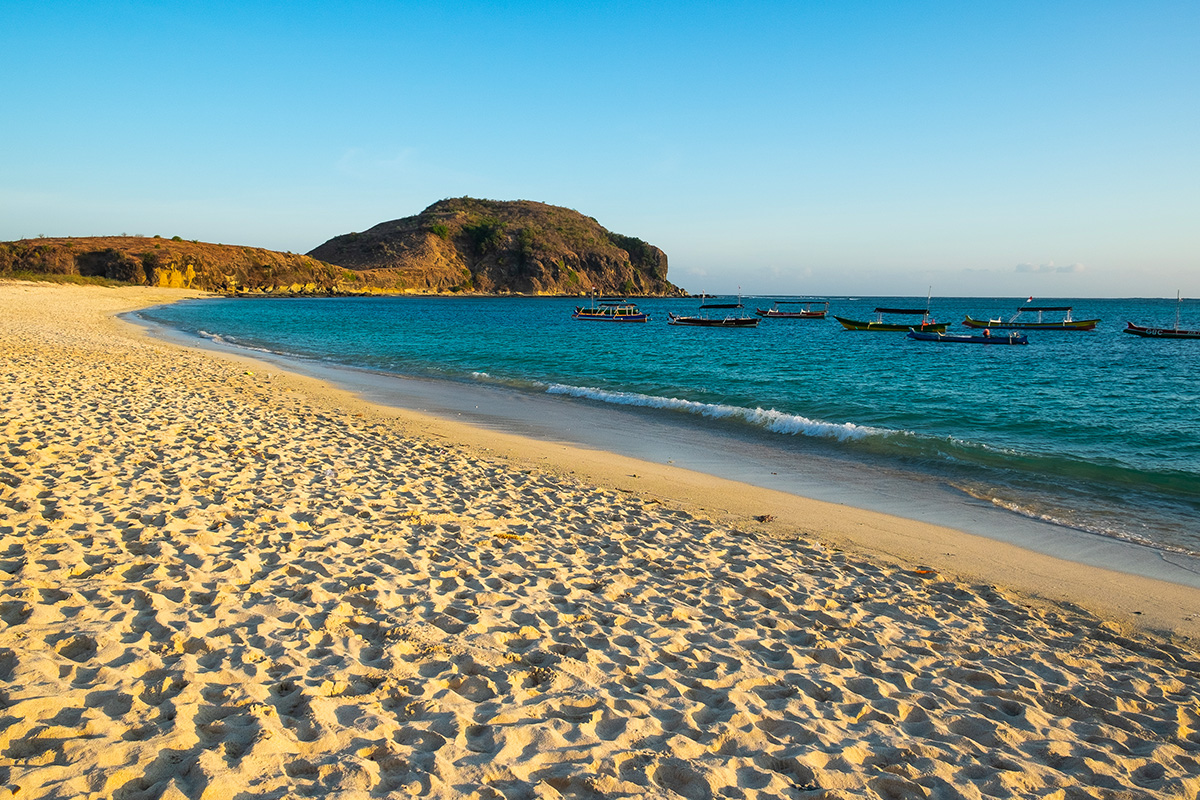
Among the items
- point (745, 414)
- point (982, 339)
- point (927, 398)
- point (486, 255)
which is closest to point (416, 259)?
point (486, 255)

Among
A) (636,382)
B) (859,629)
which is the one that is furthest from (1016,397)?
(859,629)

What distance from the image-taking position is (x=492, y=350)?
115 feet

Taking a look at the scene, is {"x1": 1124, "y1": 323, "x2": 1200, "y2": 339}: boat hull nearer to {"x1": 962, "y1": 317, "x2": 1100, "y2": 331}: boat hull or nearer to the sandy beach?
{"x1": 962, "y1": 317, "x2": 1100, "y2": 331}: boat hull

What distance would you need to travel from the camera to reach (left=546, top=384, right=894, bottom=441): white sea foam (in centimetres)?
1426

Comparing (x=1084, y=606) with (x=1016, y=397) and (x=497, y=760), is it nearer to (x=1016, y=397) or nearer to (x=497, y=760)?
(x=497, y=760)

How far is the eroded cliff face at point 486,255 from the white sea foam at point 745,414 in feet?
470

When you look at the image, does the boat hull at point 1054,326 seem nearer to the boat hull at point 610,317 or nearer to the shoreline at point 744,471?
the boat hull at point 610,317

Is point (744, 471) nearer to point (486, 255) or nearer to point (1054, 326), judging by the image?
point (1054, 326)

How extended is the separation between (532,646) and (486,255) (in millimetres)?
174143

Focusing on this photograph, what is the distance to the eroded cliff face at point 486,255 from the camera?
164 meters

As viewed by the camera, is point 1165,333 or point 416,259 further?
point 416,259

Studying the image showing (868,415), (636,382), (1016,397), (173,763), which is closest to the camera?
(173,763)

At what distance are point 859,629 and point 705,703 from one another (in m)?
1.91

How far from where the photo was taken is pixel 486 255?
6737 inches
